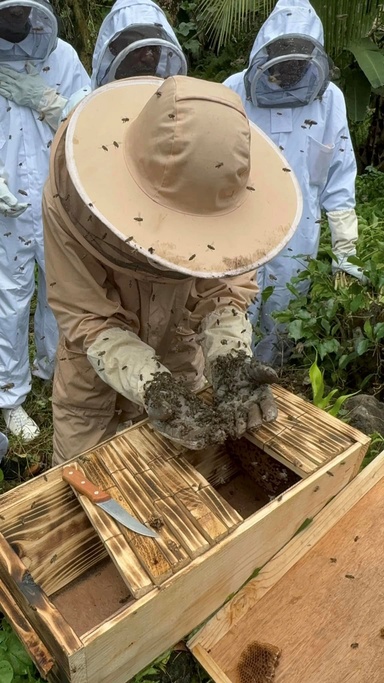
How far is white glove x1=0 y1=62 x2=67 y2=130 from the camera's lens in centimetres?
341

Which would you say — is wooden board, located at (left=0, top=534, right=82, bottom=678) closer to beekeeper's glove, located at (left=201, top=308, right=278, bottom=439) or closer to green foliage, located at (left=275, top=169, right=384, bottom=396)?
beekeeper's glove, located at (left=201, top=308, right=278, bottom=439)

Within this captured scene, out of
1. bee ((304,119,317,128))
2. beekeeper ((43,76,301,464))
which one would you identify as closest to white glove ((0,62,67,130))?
bee ((304,119,317,128))

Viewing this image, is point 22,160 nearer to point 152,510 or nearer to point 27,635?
point 152,510

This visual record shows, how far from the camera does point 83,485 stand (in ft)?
5.04

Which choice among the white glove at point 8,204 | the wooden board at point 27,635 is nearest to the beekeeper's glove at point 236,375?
the wooden board at point 27,635

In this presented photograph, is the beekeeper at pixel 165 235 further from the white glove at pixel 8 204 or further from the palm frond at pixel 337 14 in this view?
the palm frond at pixel 337 14

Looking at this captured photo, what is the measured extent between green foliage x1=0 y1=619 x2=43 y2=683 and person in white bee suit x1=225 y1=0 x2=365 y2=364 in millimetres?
2489

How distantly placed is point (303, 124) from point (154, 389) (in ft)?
9.33

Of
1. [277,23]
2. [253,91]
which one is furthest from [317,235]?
[277,23]

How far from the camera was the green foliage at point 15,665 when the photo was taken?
4.77ft

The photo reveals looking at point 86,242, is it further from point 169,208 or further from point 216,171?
point 216,171

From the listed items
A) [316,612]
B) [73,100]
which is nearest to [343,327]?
[316,612]

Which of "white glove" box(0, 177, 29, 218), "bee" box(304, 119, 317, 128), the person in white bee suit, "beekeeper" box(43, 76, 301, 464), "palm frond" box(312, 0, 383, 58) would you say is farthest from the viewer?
"palm frond" box(312, 0, 383, 58)

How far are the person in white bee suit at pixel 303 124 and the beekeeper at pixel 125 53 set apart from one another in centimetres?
60
